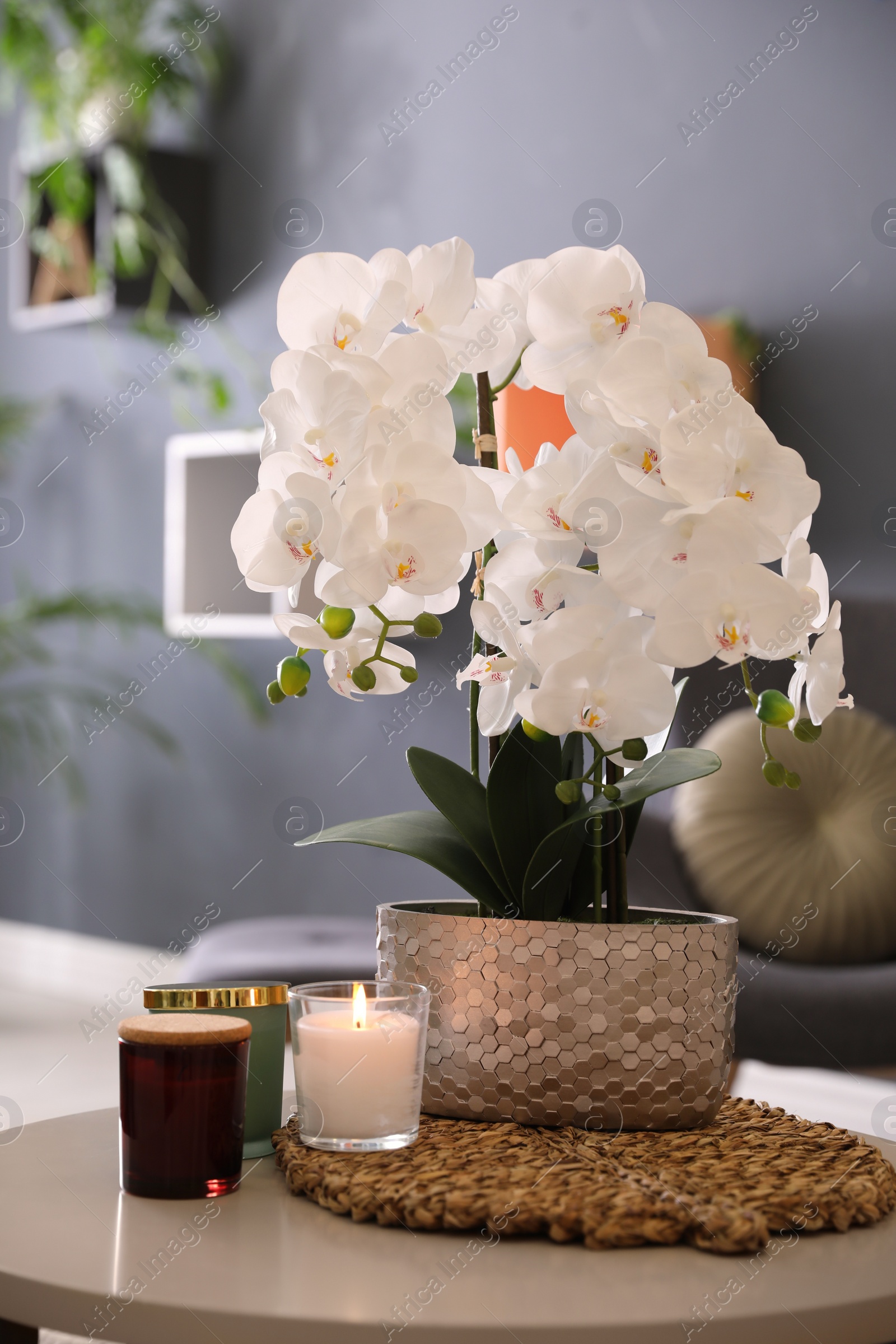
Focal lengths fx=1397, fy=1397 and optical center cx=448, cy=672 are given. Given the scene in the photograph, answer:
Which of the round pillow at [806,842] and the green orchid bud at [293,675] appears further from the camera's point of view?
the round pillow at [806,842]

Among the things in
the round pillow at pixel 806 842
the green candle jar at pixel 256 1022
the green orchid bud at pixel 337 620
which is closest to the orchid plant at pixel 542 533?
the green orchid bud at pixel 337 620

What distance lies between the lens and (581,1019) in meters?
0.79

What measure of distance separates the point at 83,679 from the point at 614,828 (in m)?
3.59


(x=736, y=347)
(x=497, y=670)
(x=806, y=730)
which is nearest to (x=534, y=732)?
(x=497, y=670)

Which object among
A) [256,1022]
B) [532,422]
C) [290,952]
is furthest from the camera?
[290,952]

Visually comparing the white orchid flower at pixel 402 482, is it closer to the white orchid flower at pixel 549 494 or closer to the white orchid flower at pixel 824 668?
the white orchid flower at pixel 549 494

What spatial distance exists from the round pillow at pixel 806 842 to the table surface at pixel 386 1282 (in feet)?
5.18

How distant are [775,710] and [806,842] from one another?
5.42ft

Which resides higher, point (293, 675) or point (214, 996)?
point (293, 675)

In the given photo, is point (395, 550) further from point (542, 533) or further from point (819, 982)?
point (819, 982)

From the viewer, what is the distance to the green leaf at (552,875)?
0.83 metres

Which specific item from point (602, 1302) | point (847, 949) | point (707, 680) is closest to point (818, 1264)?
point (602, 1302)

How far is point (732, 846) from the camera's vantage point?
232 cm

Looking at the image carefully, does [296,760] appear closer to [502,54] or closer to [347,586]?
[502,54]
